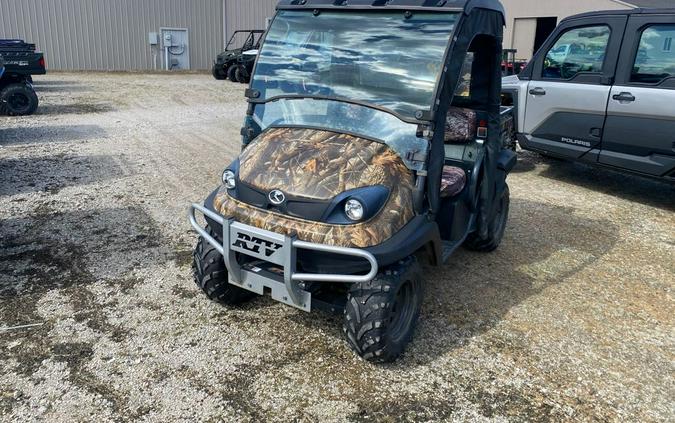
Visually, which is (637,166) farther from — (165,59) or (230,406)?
(165,59)

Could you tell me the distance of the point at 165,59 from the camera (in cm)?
2183

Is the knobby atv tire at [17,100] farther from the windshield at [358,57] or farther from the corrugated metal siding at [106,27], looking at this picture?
the corrugated metal siding at [106,27]

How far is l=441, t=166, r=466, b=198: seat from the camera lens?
3.81 m

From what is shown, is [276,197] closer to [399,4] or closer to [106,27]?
[399,4]

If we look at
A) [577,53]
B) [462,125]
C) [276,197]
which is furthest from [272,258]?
[577,53]

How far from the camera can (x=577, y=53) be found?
22.5 ft

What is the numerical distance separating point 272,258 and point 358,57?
1.40 m

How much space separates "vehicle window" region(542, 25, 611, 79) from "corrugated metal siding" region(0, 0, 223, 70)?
18009mm

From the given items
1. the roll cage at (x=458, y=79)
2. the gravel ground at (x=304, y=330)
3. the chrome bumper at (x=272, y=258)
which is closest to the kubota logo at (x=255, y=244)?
the chrome bumper at (x=272, y=258)

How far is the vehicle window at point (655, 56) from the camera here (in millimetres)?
6000

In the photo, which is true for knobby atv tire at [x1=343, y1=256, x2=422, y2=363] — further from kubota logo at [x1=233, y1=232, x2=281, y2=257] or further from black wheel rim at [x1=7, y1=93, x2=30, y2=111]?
black wheel rim at [x1=7, y1=93, x2=30, y2=111]

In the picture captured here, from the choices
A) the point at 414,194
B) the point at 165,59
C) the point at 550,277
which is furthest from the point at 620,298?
the point at 165,59

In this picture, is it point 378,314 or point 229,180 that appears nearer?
point 378,314

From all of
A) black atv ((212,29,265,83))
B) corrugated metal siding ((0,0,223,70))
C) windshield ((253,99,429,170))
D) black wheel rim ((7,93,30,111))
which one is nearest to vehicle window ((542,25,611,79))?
windshield ((253,99,429,170))
